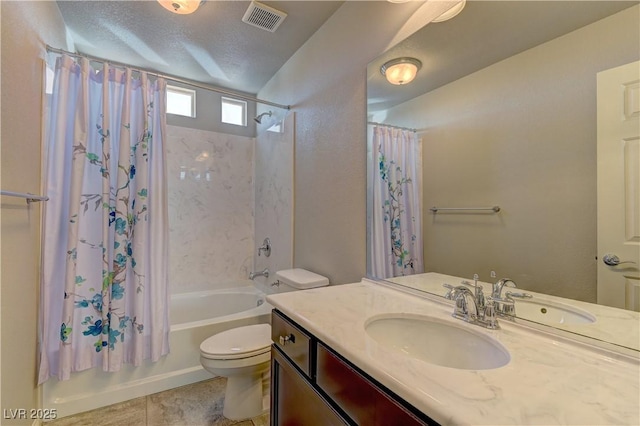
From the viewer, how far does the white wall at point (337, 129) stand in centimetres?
149

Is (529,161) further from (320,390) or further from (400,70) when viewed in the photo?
(320,390)

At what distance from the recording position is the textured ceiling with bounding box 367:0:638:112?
82cm

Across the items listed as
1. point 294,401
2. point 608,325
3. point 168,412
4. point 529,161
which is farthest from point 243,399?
point 529,161

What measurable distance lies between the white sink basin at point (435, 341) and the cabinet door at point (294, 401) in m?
0.27

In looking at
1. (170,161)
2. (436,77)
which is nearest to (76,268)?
(170,161)

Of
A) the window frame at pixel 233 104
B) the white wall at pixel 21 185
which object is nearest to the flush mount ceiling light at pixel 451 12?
the white wall at pixel 21 185

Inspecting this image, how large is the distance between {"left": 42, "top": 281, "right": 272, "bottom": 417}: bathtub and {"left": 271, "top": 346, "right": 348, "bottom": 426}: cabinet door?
1079 mm

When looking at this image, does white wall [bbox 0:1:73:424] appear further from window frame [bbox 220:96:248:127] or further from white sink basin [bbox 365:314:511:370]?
white sink basin [bbox 365:314:511:370]

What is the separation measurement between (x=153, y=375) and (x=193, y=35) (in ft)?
7.99

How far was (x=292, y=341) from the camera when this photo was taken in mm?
1024

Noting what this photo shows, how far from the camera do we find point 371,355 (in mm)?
691

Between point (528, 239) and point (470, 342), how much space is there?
0.38 m

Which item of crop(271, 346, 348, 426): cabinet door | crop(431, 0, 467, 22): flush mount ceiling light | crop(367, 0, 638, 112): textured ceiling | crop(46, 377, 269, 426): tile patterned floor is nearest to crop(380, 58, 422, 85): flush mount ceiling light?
crop(367, 0, 638, 112): textured ceiling

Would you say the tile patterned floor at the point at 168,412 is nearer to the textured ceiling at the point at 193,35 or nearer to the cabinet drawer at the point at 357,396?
the cabinet drawer at the point at 357,396
